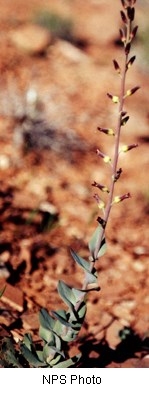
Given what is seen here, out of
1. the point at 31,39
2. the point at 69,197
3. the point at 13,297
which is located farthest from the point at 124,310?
the point at 31,39

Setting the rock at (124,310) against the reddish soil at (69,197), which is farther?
Result: the rock at (124,310)

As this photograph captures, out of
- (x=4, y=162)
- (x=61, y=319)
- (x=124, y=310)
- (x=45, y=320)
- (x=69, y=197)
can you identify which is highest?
(x=61, y=319)

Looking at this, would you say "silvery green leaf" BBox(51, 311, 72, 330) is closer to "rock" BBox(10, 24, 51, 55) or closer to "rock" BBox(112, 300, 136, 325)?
"rock" BBox(112, 300, 136, 325)

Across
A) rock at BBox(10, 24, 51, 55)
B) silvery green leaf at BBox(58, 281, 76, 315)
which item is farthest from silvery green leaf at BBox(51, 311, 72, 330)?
rock at BBox(10, 24, 51, 55)

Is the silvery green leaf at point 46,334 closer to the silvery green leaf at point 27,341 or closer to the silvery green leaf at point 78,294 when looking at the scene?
the silvery green leaf at point 27,341

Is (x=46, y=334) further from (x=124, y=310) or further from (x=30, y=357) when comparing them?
(x=124, y=310)

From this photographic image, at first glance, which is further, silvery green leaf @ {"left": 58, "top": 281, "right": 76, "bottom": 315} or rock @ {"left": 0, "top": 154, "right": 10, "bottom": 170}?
rock @ {"left": 0, "top": 154, "right": 10, "bottom": 170}

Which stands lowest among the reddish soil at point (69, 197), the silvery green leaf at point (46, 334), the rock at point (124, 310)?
the rock at point (124, 310)

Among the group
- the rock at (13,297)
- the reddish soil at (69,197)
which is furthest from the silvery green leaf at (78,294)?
the rock at (13,297)
